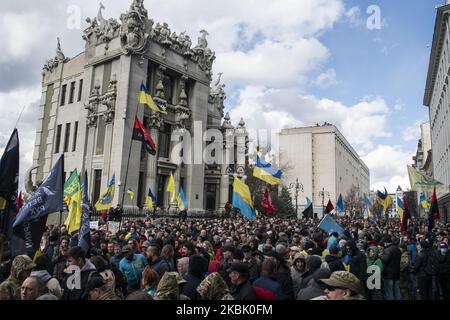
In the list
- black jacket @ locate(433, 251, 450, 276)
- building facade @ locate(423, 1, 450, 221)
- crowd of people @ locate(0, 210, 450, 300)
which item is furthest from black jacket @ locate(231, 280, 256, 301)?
building facade @ locate(423, 1, 450, 221)

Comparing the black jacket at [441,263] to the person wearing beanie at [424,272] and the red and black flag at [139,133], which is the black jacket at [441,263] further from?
the red and black flag at [139,133]

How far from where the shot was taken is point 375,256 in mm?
9062

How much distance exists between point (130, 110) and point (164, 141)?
544cm

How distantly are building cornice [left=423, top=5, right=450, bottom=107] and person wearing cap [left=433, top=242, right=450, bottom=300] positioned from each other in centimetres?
3041

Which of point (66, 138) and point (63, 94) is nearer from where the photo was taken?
point (66, 138)

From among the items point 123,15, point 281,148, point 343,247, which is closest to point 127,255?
point 343,247

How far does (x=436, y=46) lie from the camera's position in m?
38.4

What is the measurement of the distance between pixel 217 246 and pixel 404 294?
17.7 ft

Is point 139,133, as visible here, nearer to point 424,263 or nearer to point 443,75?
point 424,263

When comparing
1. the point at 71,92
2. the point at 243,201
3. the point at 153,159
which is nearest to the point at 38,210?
the point at 243,201

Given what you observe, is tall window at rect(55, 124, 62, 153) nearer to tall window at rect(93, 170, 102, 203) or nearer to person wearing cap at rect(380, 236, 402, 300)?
tall window at rect(93, 170, 102, 203)

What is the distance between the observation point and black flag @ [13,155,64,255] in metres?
5.97

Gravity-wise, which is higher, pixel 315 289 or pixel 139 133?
pixel 139 133

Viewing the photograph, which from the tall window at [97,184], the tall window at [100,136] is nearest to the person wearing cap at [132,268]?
the tall window at [97,184]
